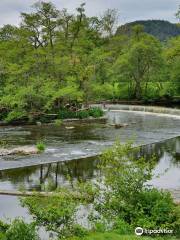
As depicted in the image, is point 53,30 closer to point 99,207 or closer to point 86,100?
point 86,100

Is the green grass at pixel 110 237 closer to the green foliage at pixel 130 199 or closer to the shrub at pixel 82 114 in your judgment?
the green foliage at pixel 130 199

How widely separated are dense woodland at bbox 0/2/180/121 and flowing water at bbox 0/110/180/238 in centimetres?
489

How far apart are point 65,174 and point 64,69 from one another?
31246mm

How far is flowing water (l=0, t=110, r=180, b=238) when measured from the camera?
27.4 metres

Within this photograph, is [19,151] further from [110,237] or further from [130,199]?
[110,237]

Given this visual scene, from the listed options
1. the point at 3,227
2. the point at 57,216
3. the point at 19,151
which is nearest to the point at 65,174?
the point at 19,151

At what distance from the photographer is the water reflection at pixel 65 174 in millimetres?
27219

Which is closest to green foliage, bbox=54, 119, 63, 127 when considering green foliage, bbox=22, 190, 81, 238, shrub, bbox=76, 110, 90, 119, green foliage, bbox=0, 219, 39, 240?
shrub, bbox=76, 110, 90, 119

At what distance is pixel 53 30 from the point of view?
63.9 meters

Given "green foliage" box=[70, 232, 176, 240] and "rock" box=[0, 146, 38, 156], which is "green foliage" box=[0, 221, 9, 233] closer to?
"green foliage" box=[70, 232, 176, 240]

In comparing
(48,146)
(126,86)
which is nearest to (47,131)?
(48,146)

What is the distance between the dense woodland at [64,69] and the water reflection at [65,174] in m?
22.3

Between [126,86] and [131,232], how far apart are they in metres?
66.1

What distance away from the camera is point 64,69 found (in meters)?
59.2
